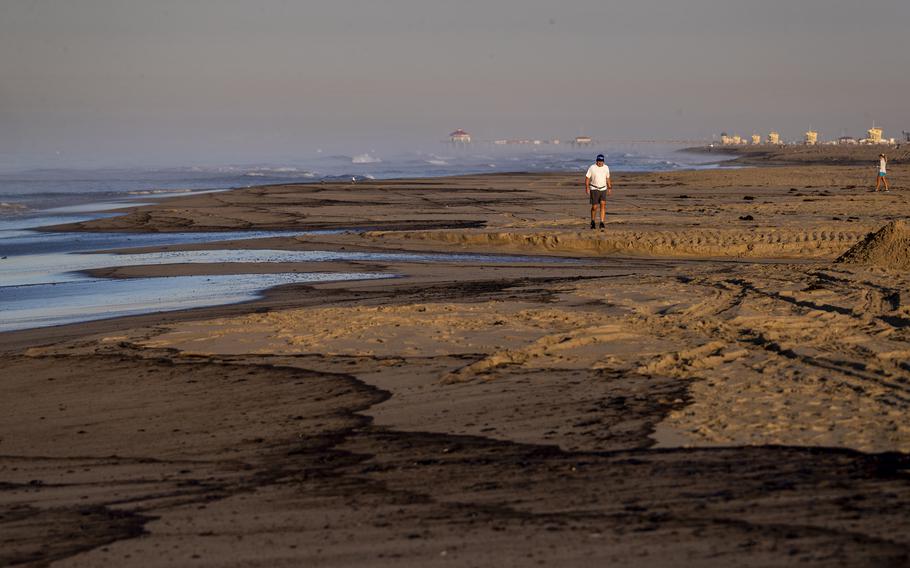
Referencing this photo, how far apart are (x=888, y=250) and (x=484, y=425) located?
814 centimetres

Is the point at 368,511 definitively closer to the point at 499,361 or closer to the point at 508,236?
the point at 499,361

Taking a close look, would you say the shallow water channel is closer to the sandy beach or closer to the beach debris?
the sandy beach

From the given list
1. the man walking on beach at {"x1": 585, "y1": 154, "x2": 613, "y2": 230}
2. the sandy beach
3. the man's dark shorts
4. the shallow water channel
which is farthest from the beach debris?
the man's dark shorts

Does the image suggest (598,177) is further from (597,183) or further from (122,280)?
(122,280)

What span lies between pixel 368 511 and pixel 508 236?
14.6 m

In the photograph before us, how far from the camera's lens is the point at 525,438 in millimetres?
6148

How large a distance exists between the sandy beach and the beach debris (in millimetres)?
27

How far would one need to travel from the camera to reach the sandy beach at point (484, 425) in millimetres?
4508

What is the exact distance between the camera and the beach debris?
1252 cm

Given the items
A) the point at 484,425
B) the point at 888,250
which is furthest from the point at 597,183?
the point at 484,425

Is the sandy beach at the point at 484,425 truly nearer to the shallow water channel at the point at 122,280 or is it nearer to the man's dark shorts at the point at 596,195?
the shallow water channel at the point at 122,280

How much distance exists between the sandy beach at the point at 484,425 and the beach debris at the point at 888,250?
3 centimetres

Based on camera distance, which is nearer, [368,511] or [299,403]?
[368,511]

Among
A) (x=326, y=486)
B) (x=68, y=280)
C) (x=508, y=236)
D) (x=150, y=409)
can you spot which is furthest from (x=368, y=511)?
(x=508, y=236)
